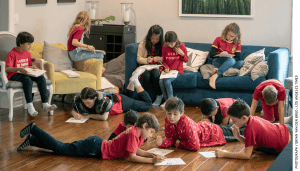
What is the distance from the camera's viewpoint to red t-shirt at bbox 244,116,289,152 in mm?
2492

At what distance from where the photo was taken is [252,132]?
247 cm

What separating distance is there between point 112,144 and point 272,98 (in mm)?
1591

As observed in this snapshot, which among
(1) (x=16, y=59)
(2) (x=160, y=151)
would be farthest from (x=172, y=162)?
(1) (x=16, y=59)

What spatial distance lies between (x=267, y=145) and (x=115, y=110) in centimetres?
191

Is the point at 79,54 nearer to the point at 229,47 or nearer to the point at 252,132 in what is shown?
the point at 229,47

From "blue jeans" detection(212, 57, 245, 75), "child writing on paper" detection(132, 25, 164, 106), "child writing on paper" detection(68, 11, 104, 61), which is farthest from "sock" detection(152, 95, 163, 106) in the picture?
"child writing on paper" detection(68, 11, 104, 61)

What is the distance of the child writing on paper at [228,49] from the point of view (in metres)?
4.41

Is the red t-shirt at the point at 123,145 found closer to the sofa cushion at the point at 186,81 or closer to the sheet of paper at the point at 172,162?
the sheet of paper at the point at 172,162

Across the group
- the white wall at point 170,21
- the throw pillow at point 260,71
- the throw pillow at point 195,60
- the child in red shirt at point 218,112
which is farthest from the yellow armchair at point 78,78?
the throw pillow at point 260,71

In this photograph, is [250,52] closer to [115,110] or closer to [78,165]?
[115,110]

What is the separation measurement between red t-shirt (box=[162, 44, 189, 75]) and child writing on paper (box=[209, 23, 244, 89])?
43 cm

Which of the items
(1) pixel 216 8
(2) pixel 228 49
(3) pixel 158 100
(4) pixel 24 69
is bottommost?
(3) pixel 158 100

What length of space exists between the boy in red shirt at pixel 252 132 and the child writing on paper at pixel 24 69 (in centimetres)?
218

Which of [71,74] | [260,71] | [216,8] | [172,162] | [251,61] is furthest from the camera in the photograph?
[216,8]
